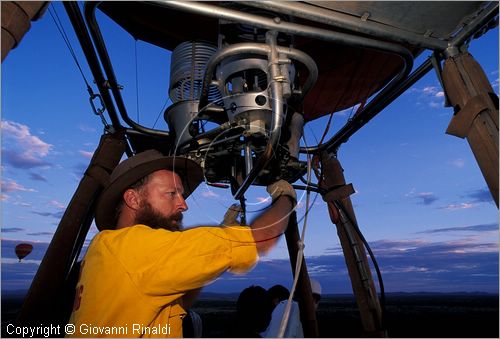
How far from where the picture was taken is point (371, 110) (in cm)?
296

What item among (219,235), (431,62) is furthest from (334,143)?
(219,235)

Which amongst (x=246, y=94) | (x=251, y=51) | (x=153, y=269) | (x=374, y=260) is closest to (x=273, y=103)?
(x=246, y=94)

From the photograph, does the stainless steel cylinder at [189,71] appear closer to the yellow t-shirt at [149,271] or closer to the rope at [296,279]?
the rope at [296,279]

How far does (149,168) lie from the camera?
218 cm

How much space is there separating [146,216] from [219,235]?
0.78 meters

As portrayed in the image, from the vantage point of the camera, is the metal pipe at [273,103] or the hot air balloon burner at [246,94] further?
the hot air balloon burner at [246,94]

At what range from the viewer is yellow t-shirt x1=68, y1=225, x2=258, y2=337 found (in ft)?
4.87

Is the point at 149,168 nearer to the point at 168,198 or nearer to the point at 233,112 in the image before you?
the point at 168,198

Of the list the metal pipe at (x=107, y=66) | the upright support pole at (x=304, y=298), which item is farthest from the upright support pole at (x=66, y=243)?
the upright support pole at (x=304, y=298)

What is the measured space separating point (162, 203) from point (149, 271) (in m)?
0.71

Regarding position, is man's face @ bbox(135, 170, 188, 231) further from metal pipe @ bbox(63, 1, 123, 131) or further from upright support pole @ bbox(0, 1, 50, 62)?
upright support pole @ bbox(0, 1, 50, 62)

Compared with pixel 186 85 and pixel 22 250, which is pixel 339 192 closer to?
pixel 186 85

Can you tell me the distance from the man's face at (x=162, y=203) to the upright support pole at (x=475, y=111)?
6.04ft

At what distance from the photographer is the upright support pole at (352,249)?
3.51m
